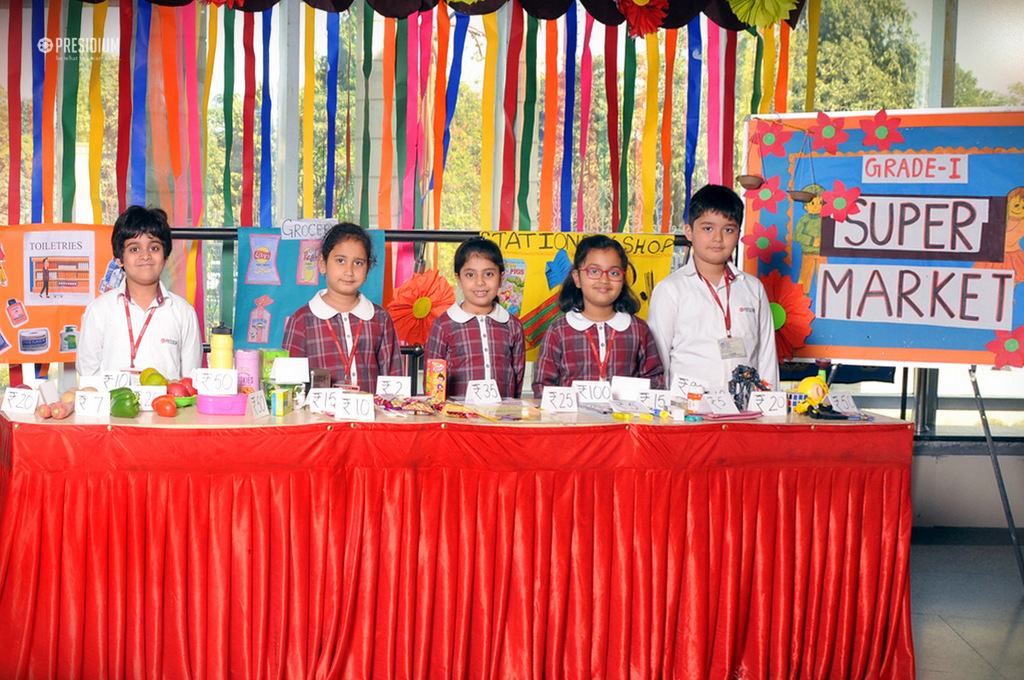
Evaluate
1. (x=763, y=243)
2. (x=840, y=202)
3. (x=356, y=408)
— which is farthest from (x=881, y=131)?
(x=356, y=408)

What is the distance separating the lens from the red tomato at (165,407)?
2.52m

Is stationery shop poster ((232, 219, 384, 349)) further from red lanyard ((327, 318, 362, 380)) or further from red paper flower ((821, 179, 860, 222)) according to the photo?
red paper flower ((821, 179, 860, 222))

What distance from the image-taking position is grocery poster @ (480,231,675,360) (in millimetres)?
4156

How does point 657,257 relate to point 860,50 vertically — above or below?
below

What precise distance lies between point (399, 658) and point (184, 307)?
1.57 metres

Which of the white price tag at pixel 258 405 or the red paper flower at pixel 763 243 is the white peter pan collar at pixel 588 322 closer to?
the red paper flower at pixel 763 243

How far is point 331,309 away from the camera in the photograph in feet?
10.7

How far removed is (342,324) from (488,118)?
Answer: 2112mm

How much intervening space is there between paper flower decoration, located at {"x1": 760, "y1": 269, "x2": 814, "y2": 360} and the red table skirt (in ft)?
3.86

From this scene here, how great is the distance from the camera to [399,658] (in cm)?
246

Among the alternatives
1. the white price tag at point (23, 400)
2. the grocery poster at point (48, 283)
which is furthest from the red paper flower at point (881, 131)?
the grocery poster at point (48, 283)

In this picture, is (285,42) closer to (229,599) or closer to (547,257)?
(547,257)

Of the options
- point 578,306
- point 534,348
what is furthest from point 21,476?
point 534,348

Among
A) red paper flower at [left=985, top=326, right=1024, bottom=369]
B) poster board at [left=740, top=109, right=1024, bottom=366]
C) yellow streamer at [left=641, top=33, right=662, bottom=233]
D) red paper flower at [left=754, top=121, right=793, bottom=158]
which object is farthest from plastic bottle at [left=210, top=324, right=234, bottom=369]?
red paper flower at [left=985, top=326, right=1024, bottom=369]
